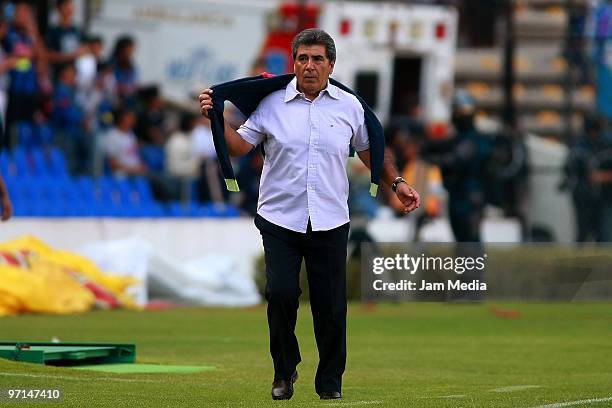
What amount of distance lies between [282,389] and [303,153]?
1.36 meters

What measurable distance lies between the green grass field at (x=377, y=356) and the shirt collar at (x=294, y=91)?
1.74m

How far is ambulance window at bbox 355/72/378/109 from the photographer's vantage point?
98.7ft

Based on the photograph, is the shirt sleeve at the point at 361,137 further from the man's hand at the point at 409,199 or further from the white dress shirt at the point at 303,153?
the man's hand at the point at 409,199

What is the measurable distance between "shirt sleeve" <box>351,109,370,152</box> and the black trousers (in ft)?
1.65

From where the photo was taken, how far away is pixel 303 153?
375 inches

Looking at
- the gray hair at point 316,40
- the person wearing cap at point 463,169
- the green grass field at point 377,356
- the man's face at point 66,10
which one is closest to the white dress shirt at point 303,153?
the gray hair at point 316,40

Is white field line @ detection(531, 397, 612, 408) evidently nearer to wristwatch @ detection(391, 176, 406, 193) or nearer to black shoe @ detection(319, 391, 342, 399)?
black shoe @ detection(319, 391, 342, 399)

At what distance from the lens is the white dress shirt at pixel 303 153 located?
9531mm

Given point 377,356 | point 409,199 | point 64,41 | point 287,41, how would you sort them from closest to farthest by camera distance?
point 409,199 → point 377,356 → point 64,41 → point 287,41

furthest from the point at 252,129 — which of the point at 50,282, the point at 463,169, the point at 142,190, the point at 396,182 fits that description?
the point at 142,190

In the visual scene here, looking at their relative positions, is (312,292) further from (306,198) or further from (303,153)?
(303,153)

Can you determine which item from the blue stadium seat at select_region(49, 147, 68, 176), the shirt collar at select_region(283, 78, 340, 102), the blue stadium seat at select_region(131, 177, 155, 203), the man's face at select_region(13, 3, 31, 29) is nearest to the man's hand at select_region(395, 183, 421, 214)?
the shirt collar at select_region(283, 78, 340, 102)

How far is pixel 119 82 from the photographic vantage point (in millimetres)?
25266

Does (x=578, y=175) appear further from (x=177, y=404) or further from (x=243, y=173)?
(x=177, y=404)
